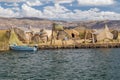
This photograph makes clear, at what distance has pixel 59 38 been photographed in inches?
4609

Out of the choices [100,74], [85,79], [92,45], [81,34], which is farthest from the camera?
[81,34]

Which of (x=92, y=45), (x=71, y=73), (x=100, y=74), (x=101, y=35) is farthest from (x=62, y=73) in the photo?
(x=101, y=35)

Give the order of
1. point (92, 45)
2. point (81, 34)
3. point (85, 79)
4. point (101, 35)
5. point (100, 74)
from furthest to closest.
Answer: point (81, 34), point (101, 35), point (92, 45), point (100, 74), point (85, 79)

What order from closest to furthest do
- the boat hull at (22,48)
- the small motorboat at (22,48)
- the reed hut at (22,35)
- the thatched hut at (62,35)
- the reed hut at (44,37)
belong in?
the boat hull at (22,48)
the small motorboat at (22,48)
the reed hut at (44,37)
the reed hut at (22,35)
the thatched hut at (62,35)

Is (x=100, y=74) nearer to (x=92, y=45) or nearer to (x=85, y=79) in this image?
(x=85, y=79)

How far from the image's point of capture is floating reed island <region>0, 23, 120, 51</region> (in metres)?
104

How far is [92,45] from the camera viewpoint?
105m

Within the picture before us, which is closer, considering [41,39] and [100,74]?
[100,74]

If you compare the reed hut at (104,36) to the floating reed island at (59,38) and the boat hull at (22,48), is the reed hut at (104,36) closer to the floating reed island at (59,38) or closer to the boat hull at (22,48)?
the floating reed island at (59,38)

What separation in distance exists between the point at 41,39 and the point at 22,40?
6366 millimetres

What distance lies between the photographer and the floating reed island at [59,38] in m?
104

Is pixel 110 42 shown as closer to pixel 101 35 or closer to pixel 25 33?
pixel 101 35

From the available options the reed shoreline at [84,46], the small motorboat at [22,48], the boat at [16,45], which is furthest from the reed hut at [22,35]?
the small motorboat at [22,48]

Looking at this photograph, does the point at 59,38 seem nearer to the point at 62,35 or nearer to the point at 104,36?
the point at 62,35
